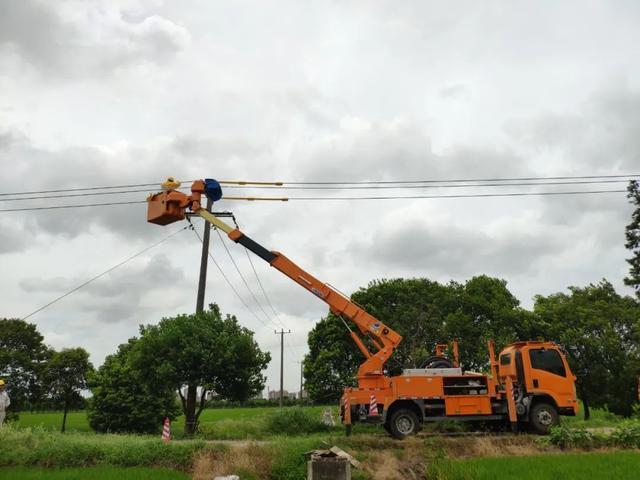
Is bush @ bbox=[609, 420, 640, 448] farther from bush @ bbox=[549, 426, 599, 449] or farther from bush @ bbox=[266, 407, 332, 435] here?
bush @ bbox=[266, 407, 332, 435]

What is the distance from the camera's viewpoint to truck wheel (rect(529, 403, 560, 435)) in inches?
671

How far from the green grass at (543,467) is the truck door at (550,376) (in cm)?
345

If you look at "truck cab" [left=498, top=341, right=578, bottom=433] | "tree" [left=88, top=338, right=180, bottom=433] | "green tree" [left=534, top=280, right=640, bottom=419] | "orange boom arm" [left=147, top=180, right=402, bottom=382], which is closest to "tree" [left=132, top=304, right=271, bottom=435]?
"orange boom arm" [left=147, top=180, right=402, bottom=382]

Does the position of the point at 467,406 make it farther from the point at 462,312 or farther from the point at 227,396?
the point at 462,312

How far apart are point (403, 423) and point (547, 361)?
17.4 feet

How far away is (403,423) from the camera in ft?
55.9

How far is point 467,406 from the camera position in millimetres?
17172

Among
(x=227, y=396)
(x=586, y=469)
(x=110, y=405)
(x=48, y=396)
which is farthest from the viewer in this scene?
(x=48, y=396)

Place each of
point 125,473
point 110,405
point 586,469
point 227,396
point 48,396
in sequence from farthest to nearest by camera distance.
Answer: point 48,396
point 110,405
point 227,396
point 125,473
point 586,469

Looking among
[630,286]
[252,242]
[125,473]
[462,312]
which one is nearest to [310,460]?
[125,473]

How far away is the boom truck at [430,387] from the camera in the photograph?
672 inches

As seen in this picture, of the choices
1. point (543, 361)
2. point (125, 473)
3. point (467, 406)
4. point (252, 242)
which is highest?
point (252, 242)

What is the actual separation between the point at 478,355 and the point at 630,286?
37.9 ft

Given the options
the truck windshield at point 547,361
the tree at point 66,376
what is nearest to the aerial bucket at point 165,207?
the truck windshield at point 547,361
